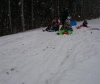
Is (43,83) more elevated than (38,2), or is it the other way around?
(38,2)

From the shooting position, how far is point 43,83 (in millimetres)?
5031

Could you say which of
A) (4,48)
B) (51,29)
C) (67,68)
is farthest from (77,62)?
(51,29)

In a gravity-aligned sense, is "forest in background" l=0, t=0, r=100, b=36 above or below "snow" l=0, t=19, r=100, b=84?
above

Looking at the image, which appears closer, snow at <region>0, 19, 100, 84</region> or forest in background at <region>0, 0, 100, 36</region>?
snow at <region>0, 19, 100, 84</region>

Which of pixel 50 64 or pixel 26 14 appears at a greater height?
pixel 26 14

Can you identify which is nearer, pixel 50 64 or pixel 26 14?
pixel 50 64

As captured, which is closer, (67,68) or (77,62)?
(67,68)

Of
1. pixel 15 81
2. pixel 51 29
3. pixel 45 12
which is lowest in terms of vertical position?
pixel 15 81

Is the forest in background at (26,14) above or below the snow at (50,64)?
above

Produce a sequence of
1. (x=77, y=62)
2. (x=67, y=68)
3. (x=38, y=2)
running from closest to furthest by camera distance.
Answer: (x=67, y=68), (x=77, y=62), (x=38, y=2)

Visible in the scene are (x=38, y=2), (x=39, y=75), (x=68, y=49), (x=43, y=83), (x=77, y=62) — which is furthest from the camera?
(x=38, y=2)

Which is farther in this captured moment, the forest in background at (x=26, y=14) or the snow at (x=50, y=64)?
the forest in background at (x=26, y=14)

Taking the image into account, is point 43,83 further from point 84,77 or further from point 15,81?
point 84,77

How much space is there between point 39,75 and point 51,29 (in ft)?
29.0
